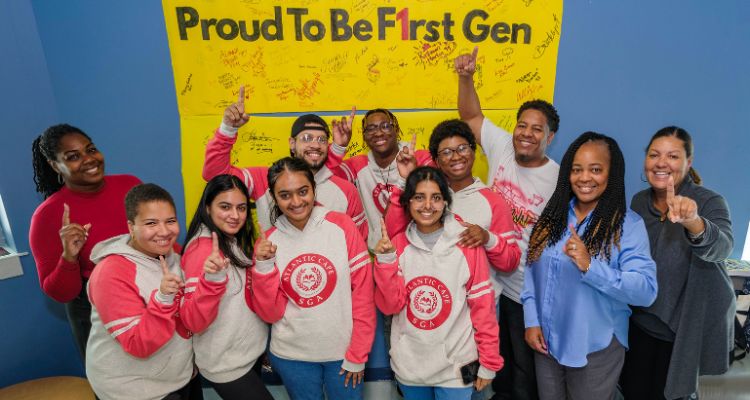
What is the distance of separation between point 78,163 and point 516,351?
221 cm

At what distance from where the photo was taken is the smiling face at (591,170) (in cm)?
145

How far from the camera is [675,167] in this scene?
150 centimetres

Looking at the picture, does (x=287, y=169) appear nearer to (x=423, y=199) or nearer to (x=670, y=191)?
(x=423, y=199)

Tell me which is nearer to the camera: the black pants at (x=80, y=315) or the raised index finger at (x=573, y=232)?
the raised index finger at (x=573, y=232)

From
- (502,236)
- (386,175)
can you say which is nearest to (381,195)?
(386,175)

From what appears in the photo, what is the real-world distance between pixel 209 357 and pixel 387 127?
134 cm

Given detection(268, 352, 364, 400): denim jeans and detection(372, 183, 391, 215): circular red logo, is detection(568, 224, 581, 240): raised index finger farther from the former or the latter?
detection(268, 352, 364, 400): denim jeans

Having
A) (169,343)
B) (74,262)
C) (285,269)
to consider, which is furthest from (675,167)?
(74,262)

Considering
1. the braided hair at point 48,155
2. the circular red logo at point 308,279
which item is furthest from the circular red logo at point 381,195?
the braided hair at point 48,155

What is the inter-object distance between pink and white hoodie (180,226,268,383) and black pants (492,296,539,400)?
1190 millimetres

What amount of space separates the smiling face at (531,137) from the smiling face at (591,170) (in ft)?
1.08

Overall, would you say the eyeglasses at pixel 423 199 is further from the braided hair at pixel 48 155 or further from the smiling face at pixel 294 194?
the braided hair at pixel 48 155

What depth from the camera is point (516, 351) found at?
1.86 m

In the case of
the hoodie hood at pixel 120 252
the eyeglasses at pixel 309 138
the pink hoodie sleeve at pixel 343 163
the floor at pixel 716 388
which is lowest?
the floor at pixel 716 388
